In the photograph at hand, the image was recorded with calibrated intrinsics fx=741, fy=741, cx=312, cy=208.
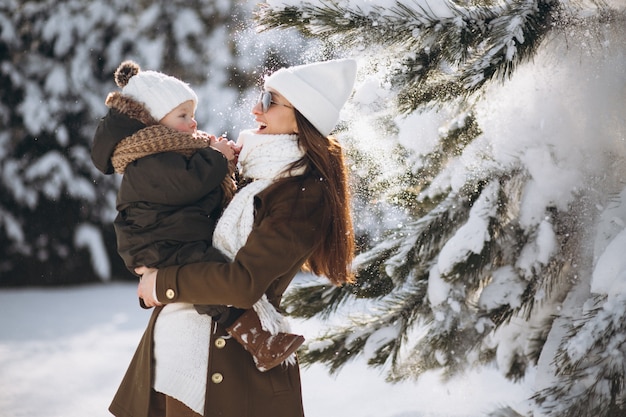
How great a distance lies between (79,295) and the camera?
7184mm

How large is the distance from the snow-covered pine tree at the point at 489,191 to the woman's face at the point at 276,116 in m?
0.23

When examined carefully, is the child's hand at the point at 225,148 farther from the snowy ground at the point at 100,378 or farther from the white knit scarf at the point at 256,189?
the snowy ground at the point at 100,378

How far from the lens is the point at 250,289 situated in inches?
68.1

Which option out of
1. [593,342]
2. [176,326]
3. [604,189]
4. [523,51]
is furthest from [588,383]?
[176,326]

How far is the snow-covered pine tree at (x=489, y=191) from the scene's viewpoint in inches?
74.0

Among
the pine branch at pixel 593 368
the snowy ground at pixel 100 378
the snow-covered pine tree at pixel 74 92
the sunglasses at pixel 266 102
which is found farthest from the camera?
the snow-covered pine tree at pixel 74 92

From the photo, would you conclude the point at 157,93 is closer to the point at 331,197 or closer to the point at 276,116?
the point at 276,116

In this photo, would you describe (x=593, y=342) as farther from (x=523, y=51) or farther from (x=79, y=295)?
(x=79, y=295)

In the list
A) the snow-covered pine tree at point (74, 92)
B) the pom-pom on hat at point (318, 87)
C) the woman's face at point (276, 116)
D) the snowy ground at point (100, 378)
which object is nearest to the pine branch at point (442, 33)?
the pom-pom on hat at point (318, 87)

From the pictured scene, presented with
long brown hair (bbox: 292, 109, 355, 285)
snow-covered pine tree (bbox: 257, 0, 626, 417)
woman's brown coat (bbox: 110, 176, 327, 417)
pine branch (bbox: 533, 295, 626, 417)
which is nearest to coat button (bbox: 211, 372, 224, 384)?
woman's brown coat (bbox: 110, 176, 327, 417)

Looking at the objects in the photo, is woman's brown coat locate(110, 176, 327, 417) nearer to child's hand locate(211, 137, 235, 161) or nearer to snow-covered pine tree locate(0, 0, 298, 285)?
child's hand locate(211, 137, 235, 161)

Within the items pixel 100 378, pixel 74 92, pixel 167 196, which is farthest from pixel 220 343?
pixel 74 92

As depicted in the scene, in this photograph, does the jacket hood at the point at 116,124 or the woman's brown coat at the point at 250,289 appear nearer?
the woman's brown coat at the point at 250,289

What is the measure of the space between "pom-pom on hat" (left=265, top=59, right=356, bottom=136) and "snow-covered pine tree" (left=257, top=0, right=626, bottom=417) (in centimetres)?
13
